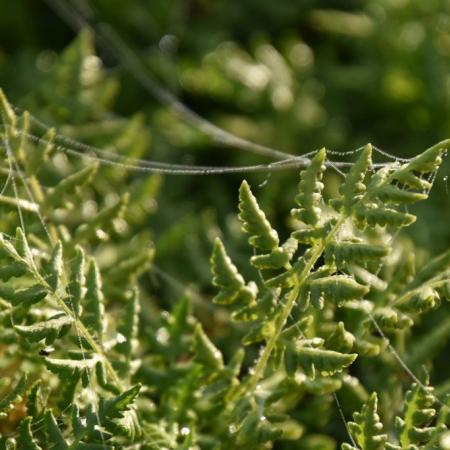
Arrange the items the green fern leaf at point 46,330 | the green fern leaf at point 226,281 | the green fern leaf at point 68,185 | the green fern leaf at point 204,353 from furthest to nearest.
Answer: the green fern leaf at point 68,185, the green fern leaf at point 204,353, the green fern leaf at point 226,281, the green fern leaf at point 46,330

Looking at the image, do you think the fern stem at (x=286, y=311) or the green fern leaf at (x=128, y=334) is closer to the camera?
the fern stem at (x=286, y=311)

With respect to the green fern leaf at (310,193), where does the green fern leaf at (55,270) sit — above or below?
below

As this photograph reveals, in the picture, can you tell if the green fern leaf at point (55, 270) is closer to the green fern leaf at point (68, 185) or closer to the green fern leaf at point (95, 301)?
the green fern leaf at point (95, 301)

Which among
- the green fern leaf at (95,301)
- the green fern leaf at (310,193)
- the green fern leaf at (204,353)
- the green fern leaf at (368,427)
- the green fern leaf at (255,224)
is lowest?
the green fern leaf at (204,353)

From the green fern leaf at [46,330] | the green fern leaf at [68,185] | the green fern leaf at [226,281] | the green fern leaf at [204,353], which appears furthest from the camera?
the green fern leaf at [68,185]

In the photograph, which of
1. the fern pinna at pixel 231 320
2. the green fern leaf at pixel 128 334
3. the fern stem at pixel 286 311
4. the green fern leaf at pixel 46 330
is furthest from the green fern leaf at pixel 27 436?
the fern stem at pixel 286 311

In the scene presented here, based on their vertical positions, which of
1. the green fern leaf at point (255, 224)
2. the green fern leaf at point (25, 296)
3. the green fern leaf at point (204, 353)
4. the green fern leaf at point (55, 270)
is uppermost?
the green fern leaf at point (255, 224)

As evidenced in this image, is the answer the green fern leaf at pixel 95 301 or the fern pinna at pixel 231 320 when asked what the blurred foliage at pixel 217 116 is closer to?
the fern pinna at pixel 231 320

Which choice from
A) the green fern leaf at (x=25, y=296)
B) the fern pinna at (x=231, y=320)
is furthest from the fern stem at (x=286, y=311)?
the green fern leaf at (x=25, y=296)

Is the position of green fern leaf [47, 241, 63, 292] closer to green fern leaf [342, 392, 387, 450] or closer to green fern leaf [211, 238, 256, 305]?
green fern leaf [211, 238, 256, 305]
